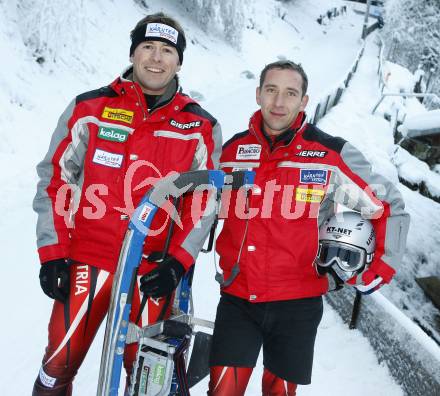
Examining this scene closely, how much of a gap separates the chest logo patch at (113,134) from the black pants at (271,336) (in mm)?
1181

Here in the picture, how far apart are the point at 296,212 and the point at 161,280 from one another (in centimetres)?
96

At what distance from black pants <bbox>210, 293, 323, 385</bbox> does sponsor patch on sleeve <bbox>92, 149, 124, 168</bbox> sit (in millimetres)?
1087

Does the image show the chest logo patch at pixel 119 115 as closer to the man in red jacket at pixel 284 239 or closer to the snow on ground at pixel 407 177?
the man in red jacket at pixel 284 239

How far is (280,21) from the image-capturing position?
38.9 meters

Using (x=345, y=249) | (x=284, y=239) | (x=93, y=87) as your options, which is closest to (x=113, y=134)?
(x=284, y=239)

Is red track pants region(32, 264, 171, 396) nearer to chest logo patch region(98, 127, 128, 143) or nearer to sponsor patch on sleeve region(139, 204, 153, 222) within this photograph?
sponsor patch on sleeve region(139, 204, 153, 222)

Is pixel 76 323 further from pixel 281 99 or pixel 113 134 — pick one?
pixel 281 99

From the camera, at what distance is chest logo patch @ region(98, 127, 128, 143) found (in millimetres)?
2639

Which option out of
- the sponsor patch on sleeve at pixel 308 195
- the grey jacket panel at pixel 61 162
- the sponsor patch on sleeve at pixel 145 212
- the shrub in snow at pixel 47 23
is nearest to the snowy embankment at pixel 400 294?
the sponsor patch on sleeve at pixel 308 195

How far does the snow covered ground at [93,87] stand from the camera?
3.74 metres

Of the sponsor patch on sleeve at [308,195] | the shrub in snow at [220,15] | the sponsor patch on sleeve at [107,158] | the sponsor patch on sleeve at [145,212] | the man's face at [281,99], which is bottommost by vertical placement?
the sponsor patch on sleeve at [145,212]

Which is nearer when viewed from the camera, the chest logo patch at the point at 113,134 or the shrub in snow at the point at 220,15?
the chest logo patch at the point at 113,134

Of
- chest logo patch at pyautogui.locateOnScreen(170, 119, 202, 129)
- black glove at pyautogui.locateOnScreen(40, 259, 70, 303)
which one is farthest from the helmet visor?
black glove at pyautogui.locateOnScreen(40, 259, 70, 303)

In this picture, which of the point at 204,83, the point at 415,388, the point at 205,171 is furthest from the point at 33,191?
the point at 204,83
